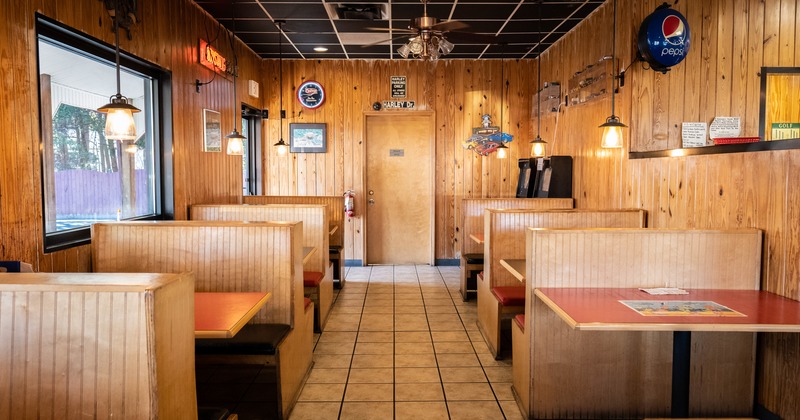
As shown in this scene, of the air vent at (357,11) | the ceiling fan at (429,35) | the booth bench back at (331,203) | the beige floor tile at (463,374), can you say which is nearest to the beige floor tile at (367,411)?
the beige floor tile at (463,374)

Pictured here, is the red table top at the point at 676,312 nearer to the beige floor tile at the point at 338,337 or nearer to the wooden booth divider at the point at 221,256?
the wooden booth divider at the point at 221,256

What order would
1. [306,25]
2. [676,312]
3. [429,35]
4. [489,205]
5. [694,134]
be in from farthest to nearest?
[306,25] → [489,205] → [429,35] → [694,134] → [676,312]

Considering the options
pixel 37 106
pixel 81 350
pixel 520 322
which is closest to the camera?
Answer: pixel 81 350

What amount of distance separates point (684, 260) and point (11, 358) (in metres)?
3.10

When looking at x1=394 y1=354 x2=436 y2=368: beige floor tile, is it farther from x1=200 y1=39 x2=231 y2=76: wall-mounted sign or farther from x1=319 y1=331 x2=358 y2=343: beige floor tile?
x1=200 y1=39 x2=231 y2=76: wall-mounted sign

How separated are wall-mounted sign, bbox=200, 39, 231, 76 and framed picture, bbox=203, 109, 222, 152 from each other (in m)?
0.48

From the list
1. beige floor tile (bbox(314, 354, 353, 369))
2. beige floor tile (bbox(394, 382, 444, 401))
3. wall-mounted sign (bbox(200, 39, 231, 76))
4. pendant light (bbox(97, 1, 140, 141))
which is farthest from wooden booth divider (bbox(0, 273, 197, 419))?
wall-mounted sign (bbox(200, 39, 231, 76))

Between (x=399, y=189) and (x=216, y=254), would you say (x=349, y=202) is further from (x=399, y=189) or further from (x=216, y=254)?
(x=216, y=254)

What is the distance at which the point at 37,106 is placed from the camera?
2.96 meters

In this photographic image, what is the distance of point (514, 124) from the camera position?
7609 millimetres

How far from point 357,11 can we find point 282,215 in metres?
2.20

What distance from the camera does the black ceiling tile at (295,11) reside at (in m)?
5.12

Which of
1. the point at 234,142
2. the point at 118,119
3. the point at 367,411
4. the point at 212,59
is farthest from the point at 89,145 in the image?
the point at 367,411

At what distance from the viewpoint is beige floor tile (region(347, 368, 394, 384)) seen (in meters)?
3.55
